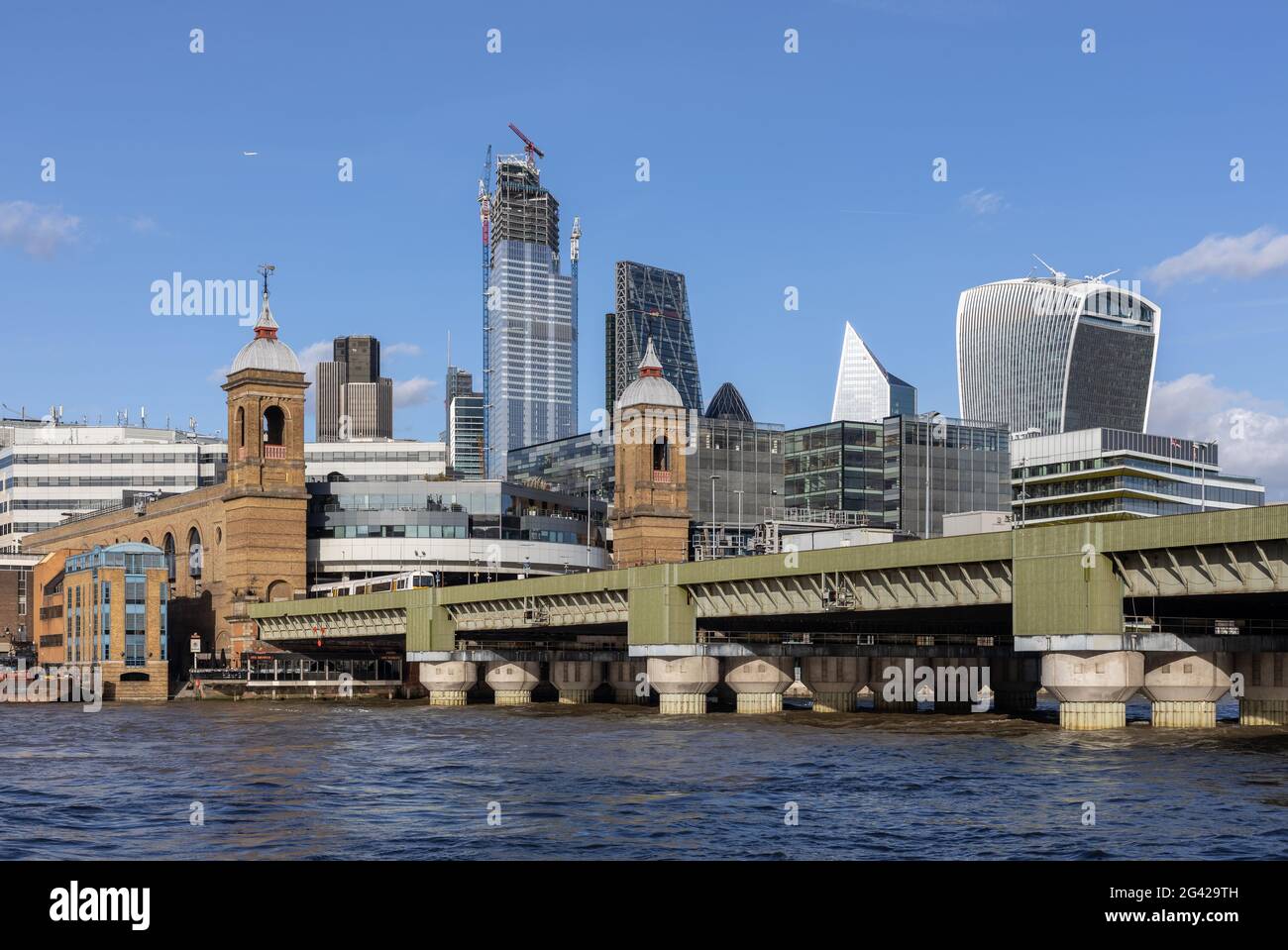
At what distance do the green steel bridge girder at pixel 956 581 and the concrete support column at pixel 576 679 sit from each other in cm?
949

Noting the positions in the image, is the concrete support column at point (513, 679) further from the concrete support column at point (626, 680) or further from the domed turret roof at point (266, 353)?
the domed turret roof at point (266, 353)

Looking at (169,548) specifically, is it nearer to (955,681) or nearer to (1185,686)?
(955,681)

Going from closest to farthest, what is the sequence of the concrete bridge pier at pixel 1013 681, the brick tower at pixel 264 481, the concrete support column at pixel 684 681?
the concrete support column at pixel 684 681 → the concrete bridge pier at pixel 1013 681 → the brick tower at pixel 264 481

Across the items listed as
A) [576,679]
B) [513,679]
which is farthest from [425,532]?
[576,679]

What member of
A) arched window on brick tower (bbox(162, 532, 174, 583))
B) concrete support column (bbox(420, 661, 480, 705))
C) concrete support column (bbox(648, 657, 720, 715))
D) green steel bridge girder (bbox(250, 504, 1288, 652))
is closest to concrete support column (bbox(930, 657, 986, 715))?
concrete support column (bbox(648, 657, 720, 715))

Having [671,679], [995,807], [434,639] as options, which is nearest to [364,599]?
[434,639]

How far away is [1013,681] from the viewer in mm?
106562

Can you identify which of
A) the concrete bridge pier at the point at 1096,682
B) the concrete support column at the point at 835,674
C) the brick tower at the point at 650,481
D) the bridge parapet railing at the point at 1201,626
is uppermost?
the brick tower at the point at 650,481

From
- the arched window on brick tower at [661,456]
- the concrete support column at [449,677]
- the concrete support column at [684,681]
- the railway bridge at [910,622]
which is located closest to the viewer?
the railway bridge at [910,622]

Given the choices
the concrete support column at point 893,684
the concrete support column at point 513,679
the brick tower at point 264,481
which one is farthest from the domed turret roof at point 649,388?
the concrete support column at point 893,684

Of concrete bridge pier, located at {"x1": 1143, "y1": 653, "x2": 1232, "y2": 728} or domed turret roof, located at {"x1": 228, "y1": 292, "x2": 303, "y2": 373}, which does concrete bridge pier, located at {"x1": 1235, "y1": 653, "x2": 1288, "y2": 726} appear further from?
domed turret roof, located at {"x1": 228, "y1": 292, "x2": 303, "y2": 373}

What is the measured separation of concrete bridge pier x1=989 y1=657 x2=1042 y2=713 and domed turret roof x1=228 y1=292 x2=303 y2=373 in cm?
8383

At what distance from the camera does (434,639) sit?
116 meters

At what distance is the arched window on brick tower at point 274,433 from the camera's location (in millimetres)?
153000
